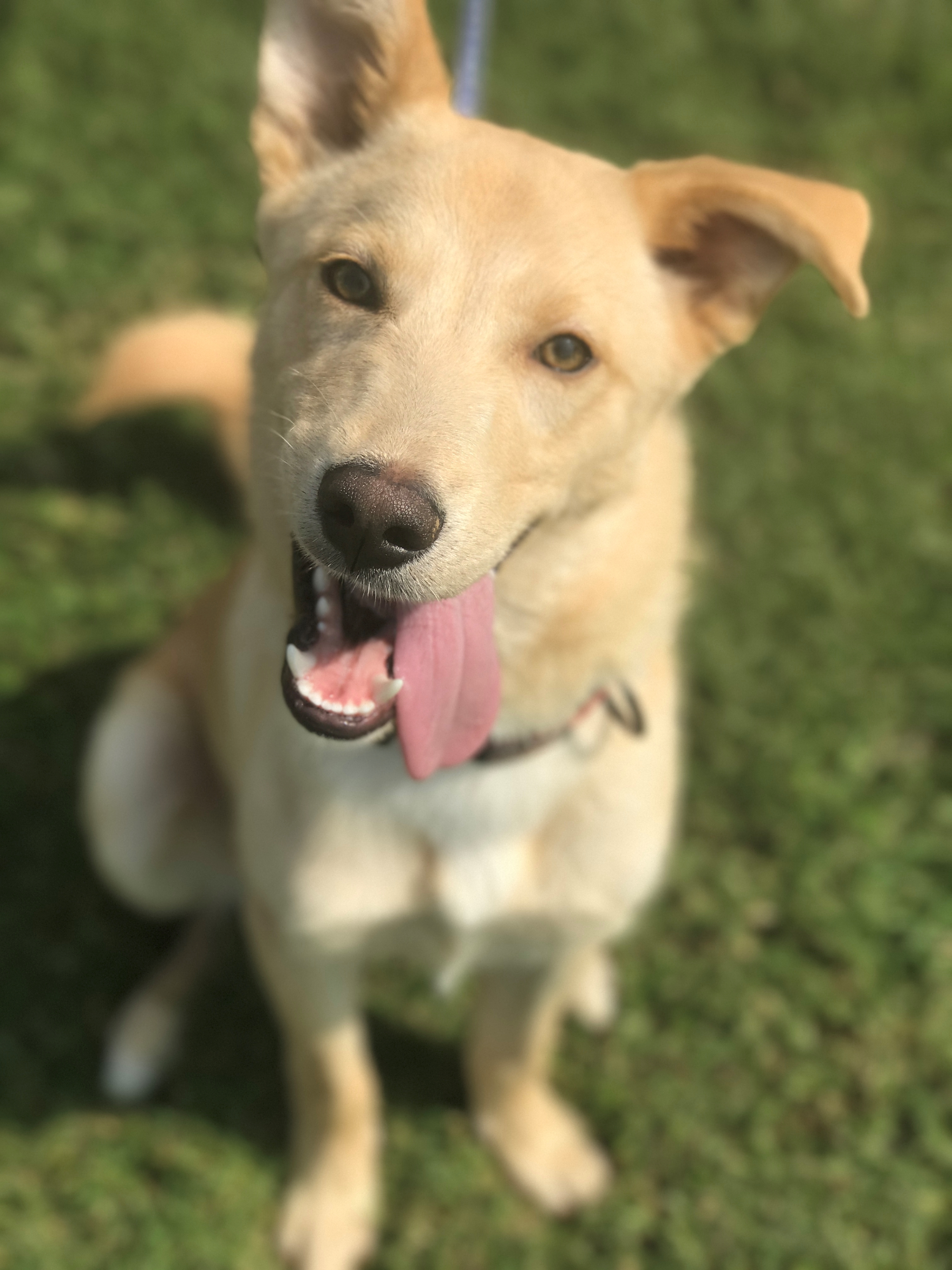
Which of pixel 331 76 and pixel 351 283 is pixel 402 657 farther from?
pixel 331 76

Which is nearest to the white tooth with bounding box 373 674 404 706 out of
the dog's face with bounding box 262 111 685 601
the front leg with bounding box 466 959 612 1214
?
the dog's face with bounding box 262 111 685 601

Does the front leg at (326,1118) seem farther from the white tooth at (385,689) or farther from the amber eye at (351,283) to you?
the amber eye at (351,283)

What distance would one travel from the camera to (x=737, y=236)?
2.21m

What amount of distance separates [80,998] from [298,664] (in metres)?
2.31

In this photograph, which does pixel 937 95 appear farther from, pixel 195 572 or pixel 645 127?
pixel 195 572

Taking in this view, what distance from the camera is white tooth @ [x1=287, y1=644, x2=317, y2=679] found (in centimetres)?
202

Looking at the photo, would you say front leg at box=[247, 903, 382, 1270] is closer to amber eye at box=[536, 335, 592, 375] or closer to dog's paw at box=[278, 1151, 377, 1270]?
dog's paw at box=[278, 1151, 377, 1270]

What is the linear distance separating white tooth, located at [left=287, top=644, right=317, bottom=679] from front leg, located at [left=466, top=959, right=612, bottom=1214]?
1.55m

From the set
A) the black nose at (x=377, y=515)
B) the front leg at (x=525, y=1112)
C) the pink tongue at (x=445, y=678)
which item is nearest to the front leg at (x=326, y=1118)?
the front leg at (x=525, y=1112)

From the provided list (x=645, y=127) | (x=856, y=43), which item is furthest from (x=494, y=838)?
(x=856, y=43)

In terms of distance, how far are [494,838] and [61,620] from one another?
2.56 metres

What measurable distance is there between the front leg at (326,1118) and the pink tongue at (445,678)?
907 mm

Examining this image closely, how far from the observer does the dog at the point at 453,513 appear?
193cm

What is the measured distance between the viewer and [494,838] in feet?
8.31
